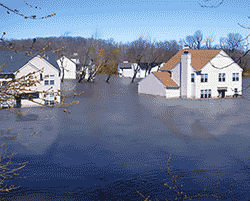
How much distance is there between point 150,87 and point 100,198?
42.6 meters

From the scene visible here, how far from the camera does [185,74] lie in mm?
51438

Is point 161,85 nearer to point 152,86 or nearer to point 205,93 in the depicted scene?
point 152,86

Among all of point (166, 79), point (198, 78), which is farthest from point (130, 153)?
point (166, 79)

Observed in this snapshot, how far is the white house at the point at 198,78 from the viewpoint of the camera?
5053 cm

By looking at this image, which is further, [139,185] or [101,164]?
[101,164]

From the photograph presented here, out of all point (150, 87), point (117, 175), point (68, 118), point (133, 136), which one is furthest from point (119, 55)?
point (117, 175)

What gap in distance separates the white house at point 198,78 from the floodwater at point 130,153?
10.7m

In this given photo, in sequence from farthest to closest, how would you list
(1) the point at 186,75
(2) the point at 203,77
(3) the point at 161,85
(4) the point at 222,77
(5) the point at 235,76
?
(3) the point at 161,85, (5) the point at 235,76, (4) the point at 222,77, (1) the point at 186,75, (2) the point at 203,77

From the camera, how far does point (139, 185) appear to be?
16812 mm

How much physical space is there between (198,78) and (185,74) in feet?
8.45

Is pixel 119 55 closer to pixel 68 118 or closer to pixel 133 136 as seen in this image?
pixel 68 118

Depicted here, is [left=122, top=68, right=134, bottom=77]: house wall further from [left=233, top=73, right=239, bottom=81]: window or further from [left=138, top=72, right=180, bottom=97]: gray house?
[left=233, top=73, right=239, bottom=81]: window

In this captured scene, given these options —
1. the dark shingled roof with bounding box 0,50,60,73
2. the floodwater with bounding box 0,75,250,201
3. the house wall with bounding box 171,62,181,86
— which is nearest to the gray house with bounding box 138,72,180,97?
the house wall with bounding box 171,62,181,86

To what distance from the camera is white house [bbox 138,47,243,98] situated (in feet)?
166
